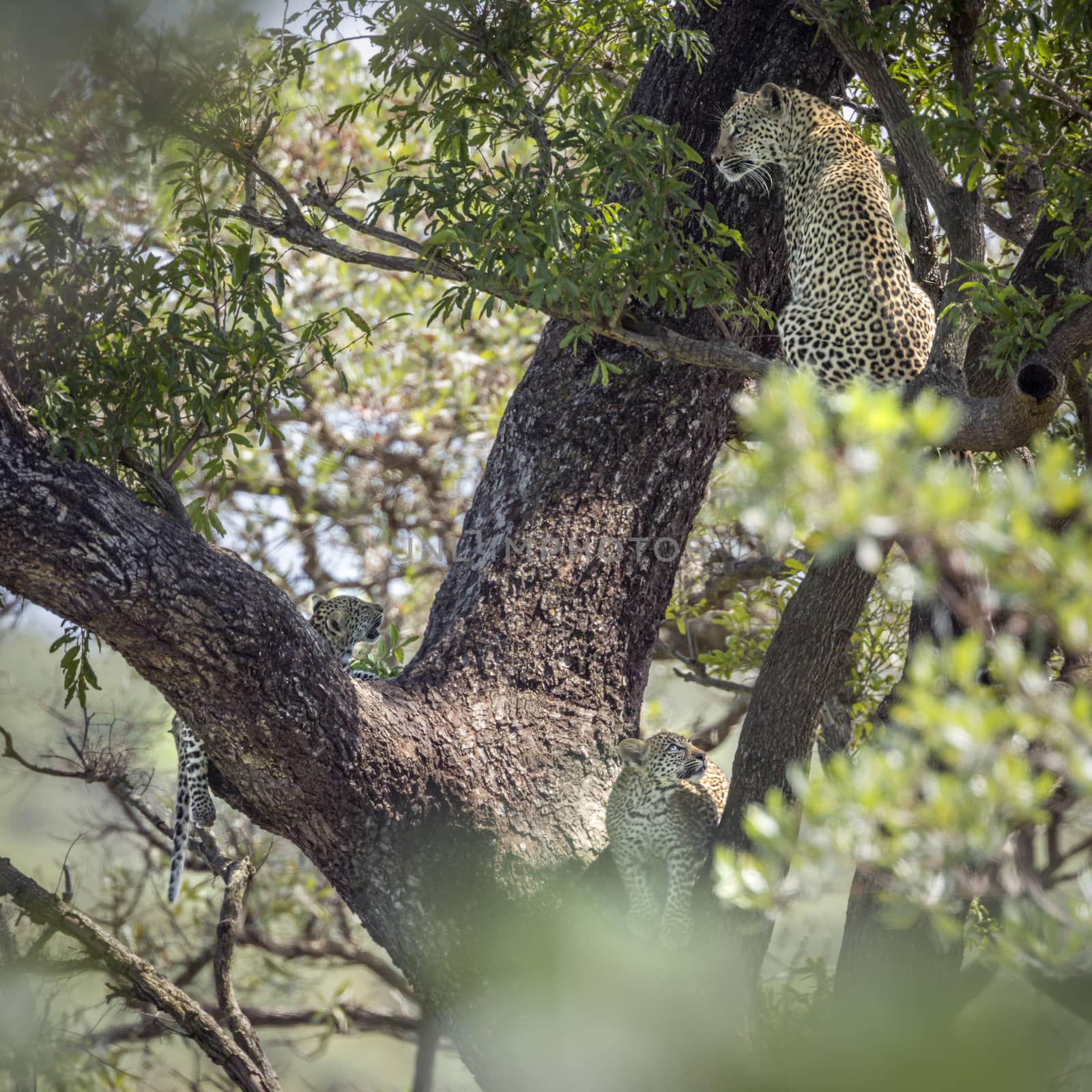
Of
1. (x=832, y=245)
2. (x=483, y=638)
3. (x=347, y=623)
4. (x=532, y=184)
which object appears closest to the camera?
(x=532, y=184)

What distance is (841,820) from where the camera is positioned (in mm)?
2020

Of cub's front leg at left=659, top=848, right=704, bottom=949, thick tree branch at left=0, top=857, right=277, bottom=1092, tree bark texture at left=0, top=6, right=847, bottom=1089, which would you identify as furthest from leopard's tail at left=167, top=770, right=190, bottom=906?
cub's front leg at left=659, top=848, right=704, bottom=949

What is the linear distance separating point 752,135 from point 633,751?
95.5 inches

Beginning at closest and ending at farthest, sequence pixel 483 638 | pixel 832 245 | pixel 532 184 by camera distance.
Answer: pixel 532 184 < pixel 483 638 < pixel 832 245

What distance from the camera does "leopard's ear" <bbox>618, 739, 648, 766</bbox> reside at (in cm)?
475

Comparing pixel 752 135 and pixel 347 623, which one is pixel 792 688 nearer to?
pixel 752 135

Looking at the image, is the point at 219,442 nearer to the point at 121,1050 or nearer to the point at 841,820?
the point at 841,820

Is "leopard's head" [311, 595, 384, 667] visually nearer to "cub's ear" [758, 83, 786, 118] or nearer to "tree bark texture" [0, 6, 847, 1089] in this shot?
"tree bark texture" [0, 6, 847, 1089]

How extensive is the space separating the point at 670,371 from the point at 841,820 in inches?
123

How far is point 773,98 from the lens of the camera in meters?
5.29

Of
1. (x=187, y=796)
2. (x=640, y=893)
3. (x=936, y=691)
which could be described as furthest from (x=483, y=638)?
(x=936, y=691)

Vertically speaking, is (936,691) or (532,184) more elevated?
(532,184)

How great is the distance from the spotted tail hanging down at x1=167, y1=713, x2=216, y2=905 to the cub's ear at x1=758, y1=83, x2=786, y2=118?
11.1ft

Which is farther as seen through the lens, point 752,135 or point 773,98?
point 773,98
